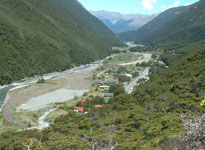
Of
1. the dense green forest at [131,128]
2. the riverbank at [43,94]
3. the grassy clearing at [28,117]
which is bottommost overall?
the riverbank at [43,94]

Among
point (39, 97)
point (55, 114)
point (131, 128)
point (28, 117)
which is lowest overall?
point (39, 97)

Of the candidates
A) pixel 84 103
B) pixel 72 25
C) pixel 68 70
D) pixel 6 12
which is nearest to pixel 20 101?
pixel 84 103

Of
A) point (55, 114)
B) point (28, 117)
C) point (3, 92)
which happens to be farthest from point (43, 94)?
point (28, 117)

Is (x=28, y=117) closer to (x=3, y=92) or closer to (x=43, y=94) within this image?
(x=43, y=94)

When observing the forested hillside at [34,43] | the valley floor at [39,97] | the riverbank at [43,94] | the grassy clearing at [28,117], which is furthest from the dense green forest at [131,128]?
the forested hillside at [34,43]

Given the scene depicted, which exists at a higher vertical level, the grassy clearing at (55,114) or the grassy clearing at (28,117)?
the grassy clearing at (28,117)

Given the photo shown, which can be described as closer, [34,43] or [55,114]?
[55,114]

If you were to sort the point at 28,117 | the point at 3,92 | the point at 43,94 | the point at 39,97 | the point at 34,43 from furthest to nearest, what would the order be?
the point at 34,43 → the point at 3,92 → the point at 43,94 → the point at 39,97 → the point at 28,117

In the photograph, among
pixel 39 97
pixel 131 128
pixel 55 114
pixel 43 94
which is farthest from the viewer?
pixel 43 94

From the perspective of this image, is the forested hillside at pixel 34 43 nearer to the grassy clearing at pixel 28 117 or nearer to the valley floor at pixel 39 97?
the valley floor at pixel 39 97
